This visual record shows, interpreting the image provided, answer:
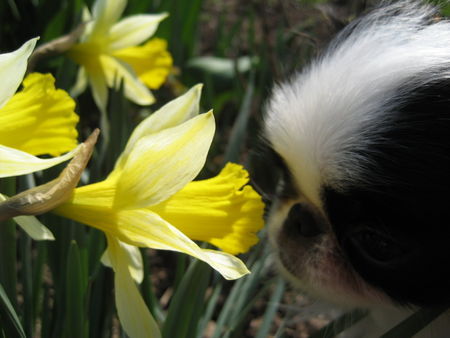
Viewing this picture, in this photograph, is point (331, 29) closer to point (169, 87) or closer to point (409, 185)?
point (409, 185)

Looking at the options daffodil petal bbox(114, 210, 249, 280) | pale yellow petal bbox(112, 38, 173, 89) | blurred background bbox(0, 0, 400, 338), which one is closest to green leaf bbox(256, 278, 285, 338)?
blurred background bbox(0, 0, 400, 338)

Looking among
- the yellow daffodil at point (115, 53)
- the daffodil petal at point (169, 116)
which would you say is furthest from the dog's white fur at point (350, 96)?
the yellow daffodil at point (115, 53)

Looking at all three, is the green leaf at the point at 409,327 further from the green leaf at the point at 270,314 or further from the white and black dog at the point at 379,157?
the green leaf at the point at 270,314

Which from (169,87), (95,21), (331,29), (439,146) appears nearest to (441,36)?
(439,146)

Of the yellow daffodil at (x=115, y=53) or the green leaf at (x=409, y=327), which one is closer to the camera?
the green leaf at (x=409, y=327)

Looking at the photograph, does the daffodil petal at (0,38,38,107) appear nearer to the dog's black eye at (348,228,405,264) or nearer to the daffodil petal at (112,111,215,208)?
the daffodil petal at (112,111,215,208)

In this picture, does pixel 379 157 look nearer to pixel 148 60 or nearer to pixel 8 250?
pixel 8 250

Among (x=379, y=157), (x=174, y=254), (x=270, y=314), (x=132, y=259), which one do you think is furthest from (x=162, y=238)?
(x=174, y=254)
